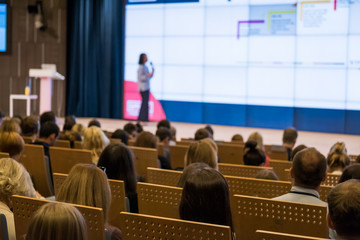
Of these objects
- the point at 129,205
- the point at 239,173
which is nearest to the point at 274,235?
the point at 129,205

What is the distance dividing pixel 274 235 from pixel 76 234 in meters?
0.74


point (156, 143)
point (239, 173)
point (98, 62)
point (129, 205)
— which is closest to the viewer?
point (129, 205)

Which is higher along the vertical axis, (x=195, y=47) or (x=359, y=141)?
(x=195, y=47)

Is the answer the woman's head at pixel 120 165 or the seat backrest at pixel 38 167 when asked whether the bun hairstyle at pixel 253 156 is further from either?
the seat backrest at pixel 38 167

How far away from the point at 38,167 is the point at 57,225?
11.3 ft

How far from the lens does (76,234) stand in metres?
1.71

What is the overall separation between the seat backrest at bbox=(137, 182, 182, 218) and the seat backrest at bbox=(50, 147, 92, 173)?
4.87 feet

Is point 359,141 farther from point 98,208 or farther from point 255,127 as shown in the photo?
point 98,208

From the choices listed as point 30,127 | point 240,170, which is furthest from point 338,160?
point 30,127

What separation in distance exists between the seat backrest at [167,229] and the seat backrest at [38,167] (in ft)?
9.01

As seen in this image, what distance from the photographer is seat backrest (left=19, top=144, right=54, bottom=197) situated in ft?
16.3

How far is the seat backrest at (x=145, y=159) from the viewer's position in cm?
515

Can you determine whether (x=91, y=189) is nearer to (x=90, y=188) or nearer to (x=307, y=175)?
(x=90, y=188)

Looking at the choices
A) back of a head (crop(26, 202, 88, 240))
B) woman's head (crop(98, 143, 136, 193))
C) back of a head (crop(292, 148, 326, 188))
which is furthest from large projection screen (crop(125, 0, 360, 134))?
back of a head (crop(26, 202, 88, 240))
